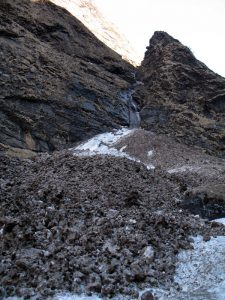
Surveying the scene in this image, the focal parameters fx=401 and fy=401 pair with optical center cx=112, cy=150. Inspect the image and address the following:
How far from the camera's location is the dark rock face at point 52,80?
28.4 metres

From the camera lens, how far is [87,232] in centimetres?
970

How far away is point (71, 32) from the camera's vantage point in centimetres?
4344

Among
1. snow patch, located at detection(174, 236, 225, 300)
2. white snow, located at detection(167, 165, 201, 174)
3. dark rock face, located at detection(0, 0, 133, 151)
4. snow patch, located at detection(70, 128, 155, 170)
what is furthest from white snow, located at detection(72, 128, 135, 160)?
snow patch, located at detection(174, 236, 225, 300)

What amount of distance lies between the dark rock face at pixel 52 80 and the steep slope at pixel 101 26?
8.90 m

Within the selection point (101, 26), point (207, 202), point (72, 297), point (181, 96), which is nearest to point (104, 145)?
point (181, 96)

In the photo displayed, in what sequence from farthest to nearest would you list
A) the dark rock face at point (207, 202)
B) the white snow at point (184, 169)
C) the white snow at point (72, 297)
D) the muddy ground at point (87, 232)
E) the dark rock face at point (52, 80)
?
the dark rock face at point (52, 80)
the white snow at point (184, 169)
the dark rock face at point (207, 202)
the muddy ground at point (87, 232)
the white snow at point (72, 297)

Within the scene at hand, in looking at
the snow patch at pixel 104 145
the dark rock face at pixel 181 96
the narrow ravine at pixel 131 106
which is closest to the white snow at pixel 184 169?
the snow patch at pixel 104 145

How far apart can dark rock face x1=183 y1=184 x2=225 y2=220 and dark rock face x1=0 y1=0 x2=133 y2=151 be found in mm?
14246

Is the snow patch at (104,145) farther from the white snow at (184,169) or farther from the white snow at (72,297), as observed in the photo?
the white snow at (72,297)

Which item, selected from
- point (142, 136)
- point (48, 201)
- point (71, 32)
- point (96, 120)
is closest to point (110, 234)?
point (48, 201)

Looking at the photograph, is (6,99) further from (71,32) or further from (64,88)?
(71,32)

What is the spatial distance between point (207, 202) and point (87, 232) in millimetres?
5370

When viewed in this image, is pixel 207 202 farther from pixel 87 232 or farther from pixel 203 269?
pixel 87 232

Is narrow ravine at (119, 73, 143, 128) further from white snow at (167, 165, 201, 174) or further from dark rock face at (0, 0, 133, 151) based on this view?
white snow at (167, 165, 201, 174)
